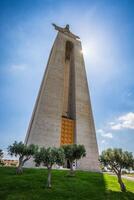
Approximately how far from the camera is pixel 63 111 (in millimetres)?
35812

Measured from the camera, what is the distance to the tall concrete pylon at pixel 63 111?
1142 inches

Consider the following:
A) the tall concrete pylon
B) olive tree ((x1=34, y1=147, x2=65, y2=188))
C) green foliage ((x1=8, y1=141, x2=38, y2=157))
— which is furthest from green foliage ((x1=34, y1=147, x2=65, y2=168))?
the tall concrete pylon

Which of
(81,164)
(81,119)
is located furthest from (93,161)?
(81,119)

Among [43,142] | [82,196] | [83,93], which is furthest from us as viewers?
[83,93]

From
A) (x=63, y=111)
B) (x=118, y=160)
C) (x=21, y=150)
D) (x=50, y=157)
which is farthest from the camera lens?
(x=63, y=111)

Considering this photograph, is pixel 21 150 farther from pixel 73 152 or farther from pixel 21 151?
pixel 73 152

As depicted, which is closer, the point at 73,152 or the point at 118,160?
the point at 118,160

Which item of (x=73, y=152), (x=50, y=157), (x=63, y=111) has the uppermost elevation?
(x=63, y=111)

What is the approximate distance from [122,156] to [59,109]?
702 inches

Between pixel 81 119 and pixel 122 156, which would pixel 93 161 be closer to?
pixel 81 119

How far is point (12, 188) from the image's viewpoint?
1247 cm

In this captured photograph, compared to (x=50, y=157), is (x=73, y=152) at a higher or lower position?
higher

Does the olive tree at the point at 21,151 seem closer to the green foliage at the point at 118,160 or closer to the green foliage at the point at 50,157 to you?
the green foliage at the point at 50,157

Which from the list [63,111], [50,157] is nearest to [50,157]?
[50,157]
